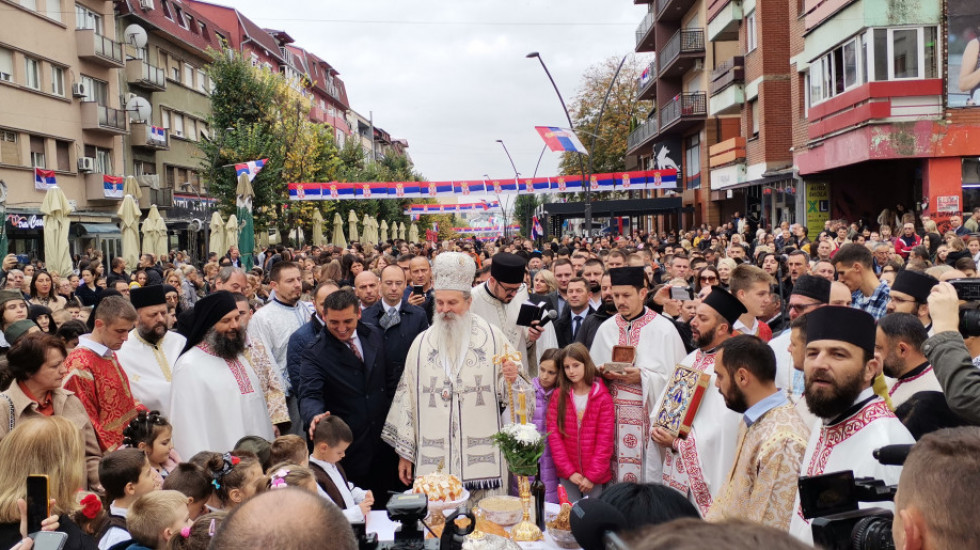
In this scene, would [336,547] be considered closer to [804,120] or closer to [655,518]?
[655,518]

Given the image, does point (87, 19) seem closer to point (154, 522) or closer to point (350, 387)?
point (350, 387)

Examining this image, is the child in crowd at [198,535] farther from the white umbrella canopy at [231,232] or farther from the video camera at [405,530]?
the white umbrella canopy at [231,232]

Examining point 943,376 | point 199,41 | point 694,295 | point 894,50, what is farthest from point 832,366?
point 199,41

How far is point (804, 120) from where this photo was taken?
2689 centimetres

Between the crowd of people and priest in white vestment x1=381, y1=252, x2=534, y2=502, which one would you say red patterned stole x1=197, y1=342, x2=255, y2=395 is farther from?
priest in white vestment x1=381, y1=252, x2=534, y2=502

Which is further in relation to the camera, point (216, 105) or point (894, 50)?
point (216, 105)

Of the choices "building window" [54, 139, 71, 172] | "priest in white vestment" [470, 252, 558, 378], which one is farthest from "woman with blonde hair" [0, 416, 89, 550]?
"building window" [54, 139, 71, 172]

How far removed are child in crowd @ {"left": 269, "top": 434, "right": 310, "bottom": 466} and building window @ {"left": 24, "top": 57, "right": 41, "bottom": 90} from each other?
32136mm

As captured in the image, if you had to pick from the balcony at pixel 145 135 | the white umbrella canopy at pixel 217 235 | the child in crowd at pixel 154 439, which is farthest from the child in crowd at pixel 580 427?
the balcony at pixel 145 135

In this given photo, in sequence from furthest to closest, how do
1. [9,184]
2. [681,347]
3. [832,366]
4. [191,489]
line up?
[9,184]
[681,347]
[191,489]
[832,366]

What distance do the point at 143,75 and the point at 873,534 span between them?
42.7 m

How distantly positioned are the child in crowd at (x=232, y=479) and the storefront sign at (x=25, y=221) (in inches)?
1118

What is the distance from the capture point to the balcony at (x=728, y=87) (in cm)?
3225

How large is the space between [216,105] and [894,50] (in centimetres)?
2643
